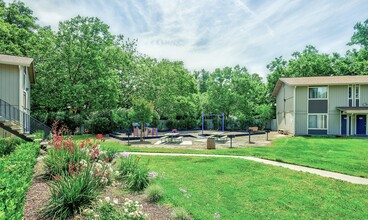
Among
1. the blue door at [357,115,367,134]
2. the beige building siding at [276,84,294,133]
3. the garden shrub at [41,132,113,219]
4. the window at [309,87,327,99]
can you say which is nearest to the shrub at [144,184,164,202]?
the garden shrub at [41,132,113,219]

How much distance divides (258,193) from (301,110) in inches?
888

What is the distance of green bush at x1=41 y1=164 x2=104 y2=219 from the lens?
3.98 metres

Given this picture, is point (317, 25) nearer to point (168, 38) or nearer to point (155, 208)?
point (168, 38)

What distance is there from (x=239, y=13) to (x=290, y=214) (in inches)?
477

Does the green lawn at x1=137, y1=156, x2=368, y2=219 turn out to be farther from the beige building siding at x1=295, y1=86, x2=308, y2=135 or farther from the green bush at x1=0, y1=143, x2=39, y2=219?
the beige building siding at x1=295, y1=86, x2=308, y2=135

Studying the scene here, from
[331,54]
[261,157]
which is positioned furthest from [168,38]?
[331,54]

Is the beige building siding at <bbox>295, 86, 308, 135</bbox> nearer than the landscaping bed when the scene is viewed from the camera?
No

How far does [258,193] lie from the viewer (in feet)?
19.8

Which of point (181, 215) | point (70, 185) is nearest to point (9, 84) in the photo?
point (70, 185)

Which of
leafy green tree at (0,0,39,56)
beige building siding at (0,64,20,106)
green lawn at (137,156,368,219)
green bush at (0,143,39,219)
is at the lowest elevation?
green lawn at (137,156,368,219)

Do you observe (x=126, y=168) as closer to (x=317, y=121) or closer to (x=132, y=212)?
(x=132, y=212)

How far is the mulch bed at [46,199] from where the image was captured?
416 centimetres

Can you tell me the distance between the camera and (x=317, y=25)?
16.7 metres

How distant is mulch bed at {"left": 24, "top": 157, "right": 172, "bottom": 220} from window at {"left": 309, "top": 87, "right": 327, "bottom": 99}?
25.7 meters
